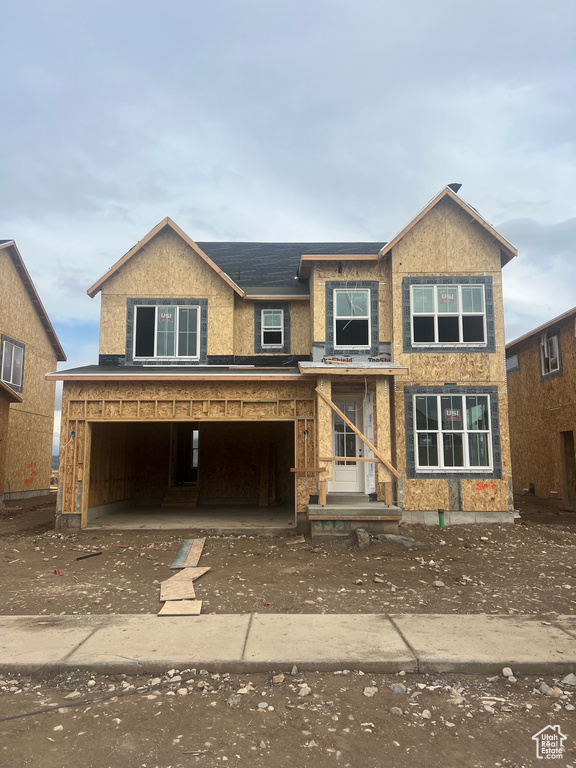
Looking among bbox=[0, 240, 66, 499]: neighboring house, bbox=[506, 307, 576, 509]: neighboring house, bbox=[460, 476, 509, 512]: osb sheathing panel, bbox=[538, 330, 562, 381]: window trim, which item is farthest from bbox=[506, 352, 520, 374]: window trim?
bbox=[0, 240, 66, 499]: neighboring house

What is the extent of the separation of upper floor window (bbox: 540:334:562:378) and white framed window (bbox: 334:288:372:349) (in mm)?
7345

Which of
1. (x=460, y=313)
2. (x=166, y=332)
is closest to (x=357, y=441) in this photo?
(x=460, y=313)

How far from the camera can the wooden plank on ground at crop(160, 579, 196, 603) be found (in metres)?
7.47

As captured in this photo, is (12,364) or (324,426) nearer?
(324,426)

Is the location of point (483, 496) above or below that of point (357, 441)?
below

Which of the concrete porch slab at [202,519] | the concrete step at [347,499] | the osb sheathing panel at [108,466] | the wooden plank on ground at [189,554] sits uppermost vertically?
the osb sheathing panel at [108,466]

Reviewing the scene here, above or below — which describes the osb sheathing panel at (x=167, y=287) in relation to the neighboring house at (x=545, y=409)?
above

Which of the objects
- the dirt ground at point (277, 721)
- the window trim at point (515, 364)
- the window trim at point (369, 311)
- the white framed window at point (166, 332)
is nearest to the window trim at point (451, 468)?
the window trim at point (369, 311)

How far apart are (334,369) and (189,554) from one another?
203 inches

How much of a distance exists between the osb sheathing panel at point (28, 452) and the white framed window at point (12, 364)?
4.21 feet

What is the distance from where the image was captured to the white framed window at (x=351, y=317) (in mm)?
14070

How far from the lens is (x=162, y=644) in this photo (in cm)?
567

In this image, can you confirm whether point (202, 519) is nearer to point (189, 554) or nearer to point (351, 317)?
point (189, 554)

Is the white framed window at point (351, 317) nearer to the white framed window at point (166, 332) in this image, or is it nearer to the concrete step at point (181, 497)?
the white framed window at point (166, 332)
